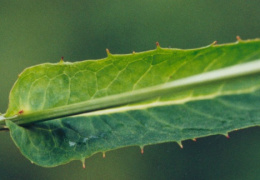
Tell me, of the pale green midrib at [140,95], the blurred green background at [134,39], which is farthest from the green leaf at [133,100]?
the blurred green background at [134,39]

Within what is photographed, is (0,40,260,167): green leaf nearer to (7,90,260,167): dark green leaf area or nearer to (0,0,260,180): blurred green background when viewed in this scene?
(7,90,260,167): dark green leaf area

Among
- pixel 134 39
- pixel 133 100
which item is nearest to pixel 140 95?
pixel 133 100

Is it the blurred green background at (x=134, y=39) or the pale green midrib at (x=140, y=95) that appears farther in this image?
the blurred green background at (x=134, y=39)

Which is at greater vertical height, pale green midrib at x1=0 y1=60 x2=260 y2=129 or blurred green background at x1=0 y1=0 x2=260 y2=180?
blurred green background at x1=0 y1=0 x2=260 y2=180

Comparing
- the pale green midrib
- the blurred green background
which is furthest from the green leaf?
the blurred green background

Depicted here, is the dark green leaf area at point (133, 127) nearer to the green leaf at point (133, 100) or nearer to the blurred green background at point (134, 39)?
the green leaf at point (133, 100)

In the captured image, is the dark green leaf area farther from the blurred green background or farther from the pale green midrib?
the blurred green background

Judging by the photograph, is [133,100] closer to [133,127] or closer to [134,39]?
[133,127]

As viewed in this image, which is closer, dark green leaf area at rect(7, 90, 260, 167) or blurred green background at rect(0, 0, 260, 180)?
dark green leaf area at rect(7, 90, 260, 167)

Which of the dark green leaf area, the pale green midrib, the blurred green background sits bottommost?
the dark green leaf area
